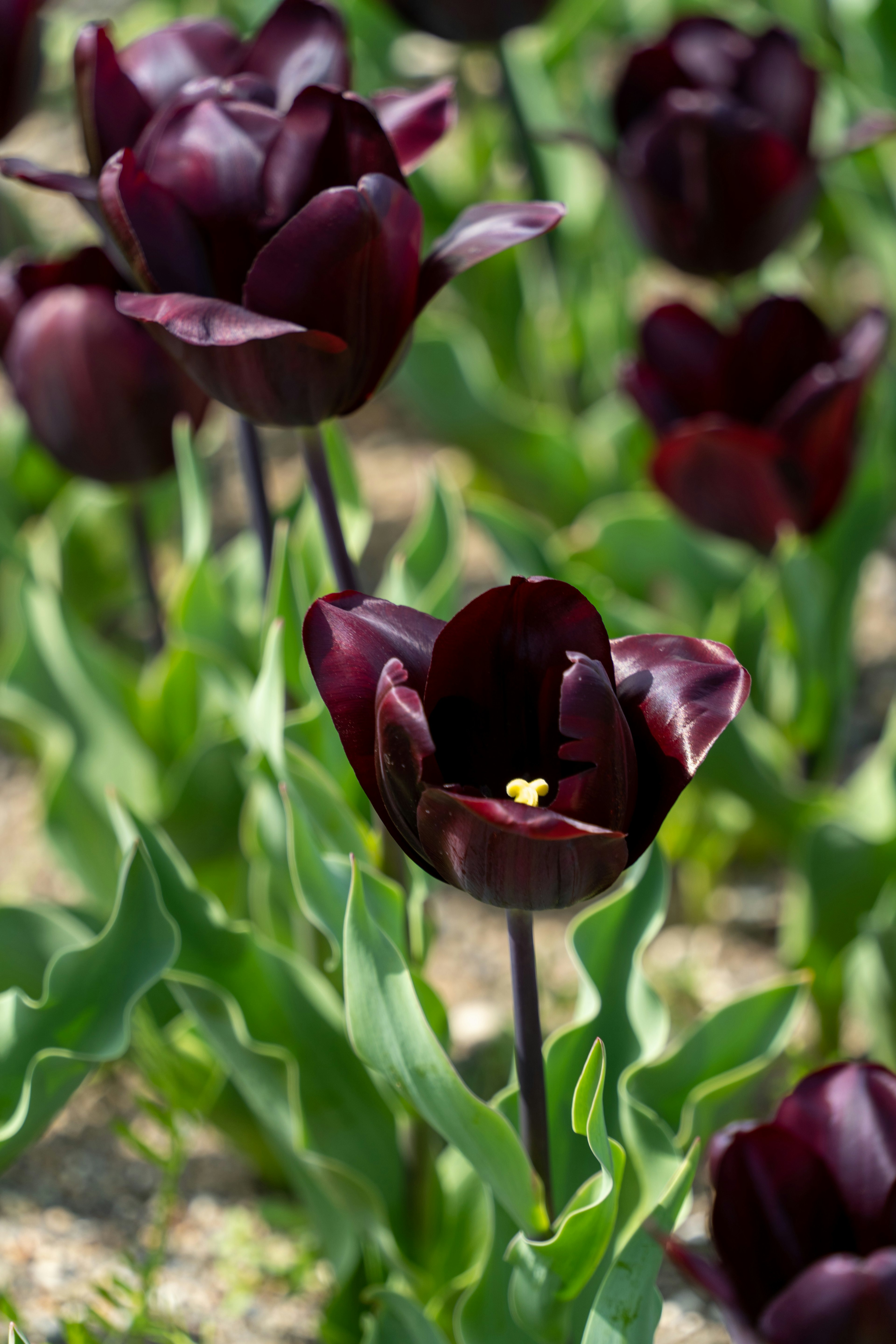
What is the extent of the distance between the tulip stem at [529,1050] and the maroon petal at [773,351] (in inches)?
31.2

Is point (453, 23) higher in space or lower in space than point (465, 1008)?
higher

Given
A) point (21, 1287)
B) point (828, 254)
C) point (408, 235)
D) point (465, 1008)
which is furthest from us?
point (828, 254)

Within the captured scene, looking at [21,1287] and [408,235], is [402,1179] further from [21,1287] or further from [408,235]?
→ [408,235]

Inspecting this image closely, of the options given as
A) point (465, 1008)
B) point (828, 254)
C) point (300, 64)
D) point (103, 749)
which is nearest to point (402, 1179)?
point (465, 1008)

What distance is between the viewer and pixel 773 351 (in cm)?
144

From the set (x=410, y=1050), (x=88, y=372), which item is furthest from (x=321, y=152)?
(x=410, y=1050)

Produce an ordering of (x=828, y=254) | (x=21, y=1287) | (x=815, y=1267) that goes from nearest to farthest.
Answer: (x=815, y=1267) < (x=21, y=1287) < (x=828, y=254)

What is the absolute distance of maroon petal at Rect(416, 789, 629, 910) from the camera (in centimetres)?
63

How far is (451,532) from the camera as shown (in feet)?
4.52

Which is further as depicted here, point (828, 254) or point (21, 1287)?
point (828, 254)

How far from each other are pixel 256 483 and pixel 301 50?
1.07 feet

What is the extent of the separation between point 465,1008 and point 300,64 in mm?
989

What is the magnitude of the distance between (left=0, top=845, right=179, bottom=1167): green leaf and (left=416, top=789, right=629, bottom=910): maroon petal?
29cm

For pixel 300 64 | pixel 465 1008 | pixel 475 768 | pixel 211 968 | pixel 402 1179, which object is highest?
pixel 300 64
